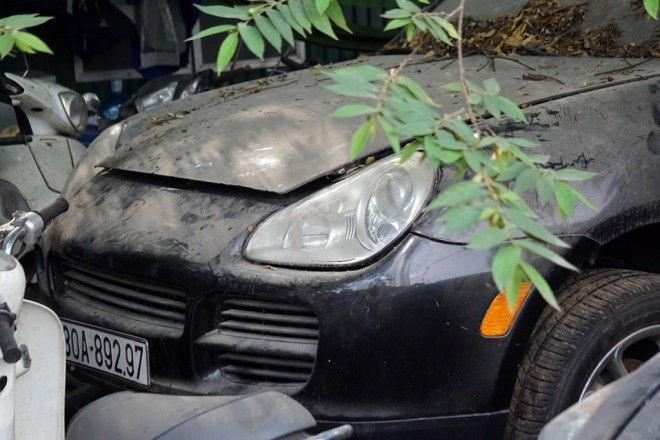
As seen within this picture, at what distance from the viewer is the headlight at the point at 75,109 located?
5.05m

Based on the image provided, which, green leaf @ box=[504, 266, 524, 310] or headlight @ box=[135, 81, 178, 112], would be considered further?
headlight @ box=[135, 81, 178, 112]

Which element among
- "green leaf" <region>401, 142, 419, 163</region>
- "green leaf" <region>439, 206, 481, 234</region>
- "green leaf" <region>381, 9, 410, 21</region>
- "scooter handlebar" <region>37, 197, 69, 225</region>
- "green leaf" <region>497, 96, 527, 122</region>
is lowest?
"scooter handlebar" <region>37, 197, 69, 225</region>

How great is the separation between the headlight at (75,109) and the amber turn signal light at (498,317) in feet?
9.96

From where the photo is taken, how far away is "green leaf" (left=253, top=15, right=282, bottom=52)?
2.02 metres

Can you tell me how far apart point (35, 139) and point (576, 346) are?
2953 mm

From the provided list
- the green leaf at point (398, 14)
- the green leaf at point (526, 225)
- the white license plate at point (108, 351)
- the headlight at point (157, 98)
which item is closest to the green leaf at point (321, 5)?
the green leaf at point (398, 14)

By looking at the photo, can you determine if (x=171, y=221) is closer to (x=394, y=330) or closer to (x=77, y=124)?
(x=394, y=330)

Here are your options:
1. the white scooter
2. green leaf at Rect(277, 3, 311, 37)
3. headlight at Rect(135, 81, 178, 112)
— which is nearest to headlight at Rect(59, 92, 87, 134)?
headlight at Rect(135, 81, 178, 112)

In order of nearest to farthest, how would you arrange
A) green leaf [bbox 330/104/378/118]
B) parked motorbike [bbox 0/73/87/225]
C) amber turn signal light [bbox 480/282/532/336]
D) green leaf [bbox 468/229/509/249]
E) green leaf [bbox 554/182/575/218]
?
green leaf [bbox 468/229/509/249]
green leaf [bbox 330/104/378/118]
green leaf [bbox 554/182/575/218]
amber turn signal light [bbox 480/282/532/336]
parked motorbike [bbox 0/73/87/225]

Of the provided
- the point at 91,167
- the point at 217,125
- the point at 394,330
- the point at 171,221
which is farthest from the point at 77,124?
the point at 394,330

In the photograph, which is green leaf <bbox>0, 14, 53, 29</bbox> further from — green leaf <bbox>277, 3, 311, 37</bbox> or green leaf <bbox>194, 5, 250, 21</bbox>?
green leaf <bbox>277, 3, 311, 37</bbox>

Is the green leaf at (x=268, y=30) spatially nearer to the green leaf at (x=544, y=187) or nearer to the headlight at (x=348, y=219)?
the green leaf at (x=544, y=187)

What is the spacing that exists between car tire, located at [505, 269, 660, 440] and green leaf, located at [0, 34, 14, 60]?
5.21 ft

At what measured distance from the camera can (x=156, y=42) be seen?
24.8 feet
